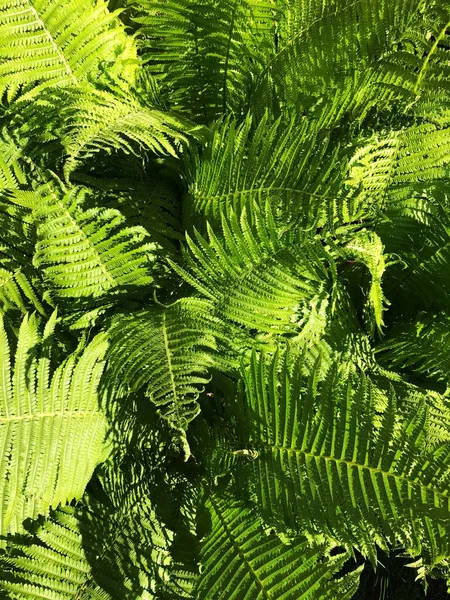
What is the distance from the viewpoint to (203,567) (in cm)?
152

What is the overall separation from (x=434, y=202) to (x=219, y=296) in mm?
865

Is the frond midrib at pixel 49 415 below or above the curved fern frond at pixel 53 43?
below

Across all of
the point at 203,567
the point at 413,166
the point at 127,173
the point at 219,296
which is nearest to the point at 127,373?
the point at 219,296

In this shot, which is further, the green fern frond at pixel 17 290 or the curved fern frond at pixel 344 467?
the green fern frond at pixel 17 290

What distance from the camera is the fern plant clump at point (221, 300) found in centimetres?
135

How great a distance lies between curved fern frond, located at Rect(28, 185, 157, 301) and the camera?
1.46 metres

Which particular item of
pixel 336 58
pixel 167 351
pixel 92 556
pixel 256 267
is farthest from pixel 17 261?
pixel 336 58

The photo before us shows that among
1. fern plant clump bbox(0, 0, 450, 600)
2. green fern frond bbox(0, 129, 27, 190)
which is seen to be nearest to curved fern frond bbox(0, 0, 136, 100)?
fern plant clump bbox(0, 0, 450, 600)

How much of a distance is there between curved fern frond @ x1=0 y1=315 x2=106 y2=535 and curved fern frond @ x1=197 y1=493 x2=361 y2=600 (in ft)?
1.30

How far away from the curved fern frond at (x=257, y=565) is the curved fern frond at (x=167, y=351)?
31 centimetres

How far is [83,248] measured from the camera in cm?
151

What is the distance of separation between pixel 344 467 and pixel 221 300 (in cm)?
53

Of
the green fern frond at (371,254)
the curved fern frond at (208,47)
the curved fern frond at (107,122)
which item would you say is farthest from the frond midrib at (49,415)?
the curved fern frond at (208,47)

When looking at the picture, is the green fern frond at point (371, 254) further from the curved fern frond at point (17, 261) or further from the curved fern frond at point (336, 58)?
the curved fern frond at point (17, 261)
